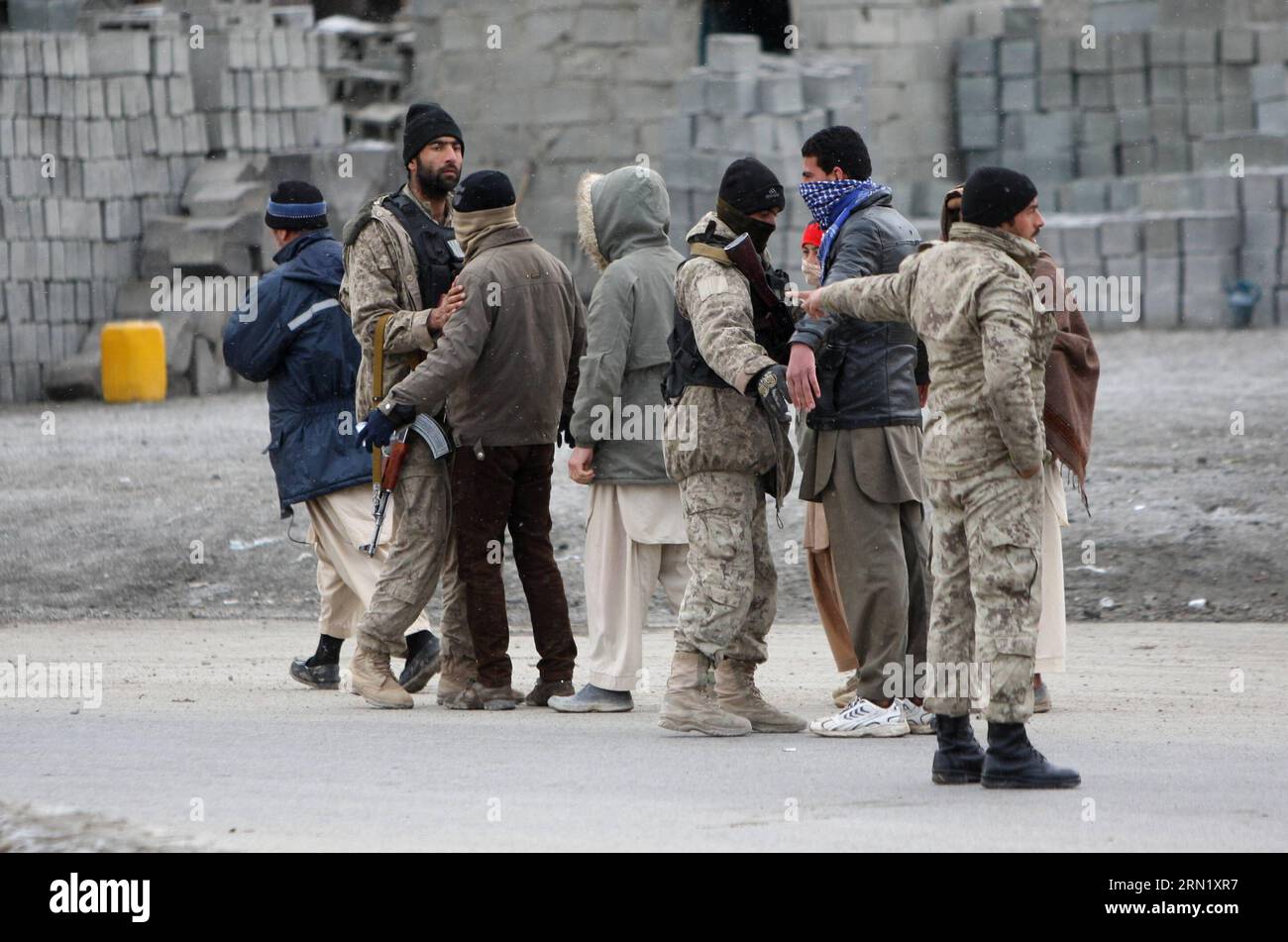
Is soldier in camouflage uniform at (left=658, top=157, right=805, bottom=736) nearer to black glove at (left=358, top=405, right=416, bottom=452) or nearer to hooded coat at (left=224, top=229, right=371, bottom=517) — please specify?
black glove at (left=358, top=405, right=416, bottom=452)

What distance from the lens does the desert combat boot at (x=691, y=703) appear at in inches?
253

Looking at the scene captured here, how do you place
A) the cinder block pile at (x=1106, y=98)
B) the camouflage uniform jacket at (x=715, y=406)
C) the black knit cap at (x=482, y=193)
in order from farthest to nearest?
the cinder block pile at (x=1106, y=98) → the black knit cap at (x=482, y=193) → the camouflage uniform jacket at (x=715, y=406)

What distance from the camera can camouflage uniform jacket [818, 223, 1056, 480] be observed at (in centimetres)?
541

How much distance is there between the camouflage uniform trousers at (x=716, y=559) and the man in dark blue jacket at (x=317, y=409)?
151 cm

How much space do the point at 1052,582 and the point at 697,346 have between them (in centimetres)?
160

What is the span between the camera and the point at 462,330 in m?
6.72

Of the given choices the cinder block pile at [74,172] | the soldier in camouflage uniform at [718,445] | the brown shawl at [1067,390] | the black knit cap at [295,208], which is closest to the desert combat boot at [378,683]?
the soldier in camouflage uniform at [718,445]

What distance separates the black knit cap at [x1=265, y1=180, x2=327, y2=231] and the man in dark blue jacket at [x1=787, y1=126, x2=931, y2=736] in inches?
86.5

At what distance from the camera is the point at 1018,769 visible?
5.55 metres

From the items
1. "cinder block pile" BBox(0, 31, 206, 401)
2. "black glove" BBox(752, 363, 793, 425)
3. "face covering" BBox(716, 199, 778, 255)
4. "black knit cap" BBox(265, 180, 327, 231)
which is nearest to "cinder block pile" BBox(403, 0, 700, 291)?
"cinder block pile" BBox(0, 31, 206, 401)

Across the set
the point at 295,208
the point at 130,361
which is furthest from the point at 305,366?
the point at 130,361

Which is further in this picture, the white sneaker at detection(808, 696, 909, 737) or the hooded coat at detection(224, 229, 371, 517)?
the hooded coat at detection(224, 229, 371, 517)

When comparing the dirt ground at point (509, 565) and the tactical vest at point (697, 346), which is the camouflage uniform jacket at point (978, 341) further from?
the dirt ground at point (509, 565)
